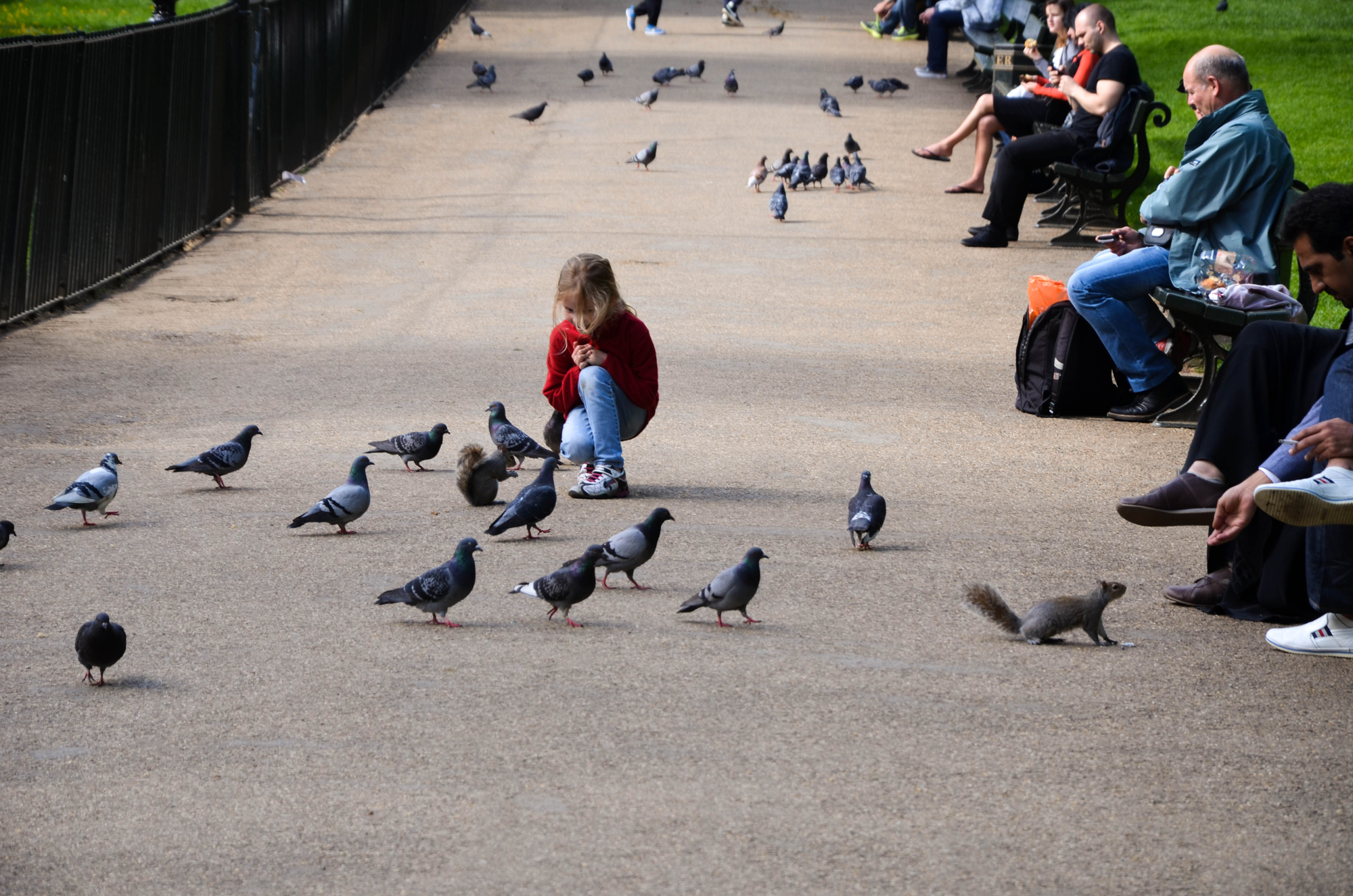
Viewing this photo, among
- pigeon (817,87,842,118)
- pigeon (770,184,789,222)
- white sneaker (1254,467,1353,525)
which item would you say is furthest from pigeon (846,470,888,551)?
pigeon (817,87,842,118)

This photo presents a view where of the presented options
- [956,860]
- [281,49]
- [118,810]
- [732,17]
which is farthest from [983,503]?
[732,17]

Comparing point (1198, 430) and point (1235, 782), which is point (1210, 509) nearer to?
point (1198, 430)

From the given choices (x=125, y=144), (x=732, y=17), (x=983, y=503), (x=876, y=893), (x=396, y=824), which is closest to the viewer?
(x=876, y=893)

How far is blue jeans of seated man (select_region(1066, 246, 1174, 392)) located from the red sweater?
9.27 feet

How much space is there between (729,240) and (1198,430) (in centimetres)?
1055

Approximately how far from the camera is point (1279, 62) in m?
23.4

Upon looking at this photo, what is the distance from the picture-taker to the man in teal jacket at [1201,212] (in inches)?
338

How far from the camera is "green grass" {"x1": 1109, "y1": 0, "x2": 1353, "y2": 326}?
17969 mm

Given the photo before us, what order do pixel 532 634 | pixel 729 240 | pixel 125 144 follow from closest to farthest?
pixel 532 634, pixel 125 144, pixel 729 240

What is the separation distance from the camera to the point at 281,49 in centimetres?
1919

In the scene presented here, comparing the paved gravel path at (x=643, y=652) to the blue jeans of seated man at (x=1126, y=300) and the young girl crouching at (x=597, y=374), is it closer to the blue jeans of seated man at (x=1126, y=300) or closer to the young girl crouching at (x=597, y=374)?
the young girl crouching at (x=597, y=374)

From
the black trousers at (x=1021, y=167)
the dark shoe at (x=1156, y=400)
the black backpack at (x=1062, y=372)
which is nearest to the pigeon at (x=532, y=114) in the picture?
the black trousers at (x=1021, y=167)

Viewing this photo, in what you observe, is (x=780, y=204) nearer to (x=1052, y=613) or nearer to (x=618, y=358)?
(x=618, y=358)

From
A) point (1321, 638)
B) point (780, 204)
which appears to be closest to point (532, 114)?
point (780, 204)
